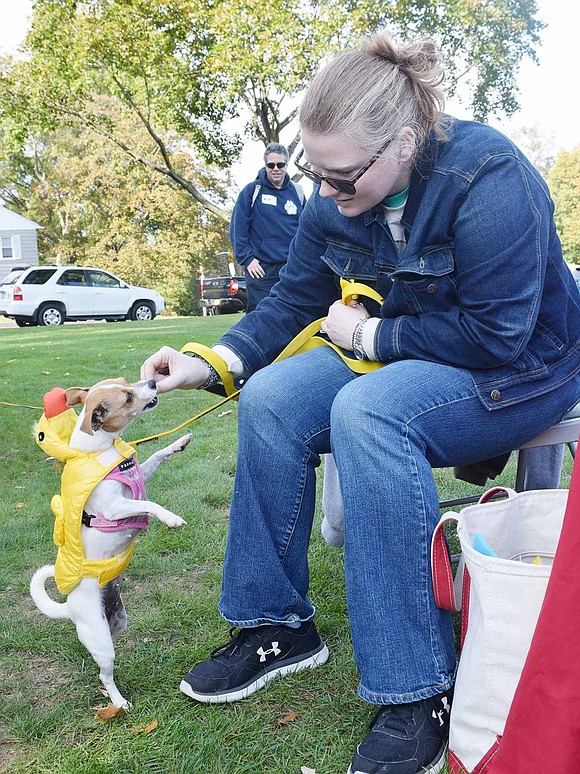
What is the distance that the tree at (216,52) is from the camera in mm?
14203

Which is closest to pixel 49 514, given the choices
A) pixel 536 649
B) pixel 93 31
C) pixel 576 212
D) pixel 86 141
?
pixel 536 649

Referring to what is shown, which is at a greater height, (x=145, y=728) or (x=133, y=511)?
(x=133, y=511)

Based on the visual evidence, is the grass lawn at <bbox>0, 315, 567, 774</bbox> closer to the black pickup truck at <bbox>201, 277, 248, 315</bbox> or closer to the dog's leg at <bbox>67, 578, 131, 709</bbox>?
the dog's leg at <bbox>67, 578, 131, 709</bbox>

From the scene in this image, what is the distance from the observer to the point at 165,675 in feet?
6.71

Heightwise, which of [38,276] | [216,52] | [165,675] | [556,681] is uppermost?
[216,52]

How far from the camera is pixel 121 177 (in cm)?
3033

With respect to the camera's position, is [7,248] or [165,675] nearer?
[165,675]

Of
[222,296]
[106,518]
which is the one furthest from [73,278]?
[106,518]

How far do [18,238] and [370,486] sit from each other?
37.0 metres

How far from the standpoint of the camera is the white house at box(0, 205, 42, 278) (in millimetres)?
35188

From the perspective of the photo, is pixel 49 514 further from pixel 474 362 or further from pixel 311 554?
pixel 474 362

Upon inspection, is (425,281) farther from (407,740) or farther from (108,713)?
(108,713)

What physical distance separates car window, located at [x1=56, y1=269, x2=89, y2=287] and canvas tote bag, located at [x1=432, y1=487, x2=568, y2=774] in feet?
59.3

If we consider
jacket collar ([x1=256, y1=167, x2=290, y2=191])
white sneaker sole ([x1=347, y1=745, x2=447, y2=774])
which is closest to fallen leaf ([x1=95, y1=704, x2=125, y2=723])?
white sneaker sole ([x1=347, y1=745, x2=447, y2=774])
